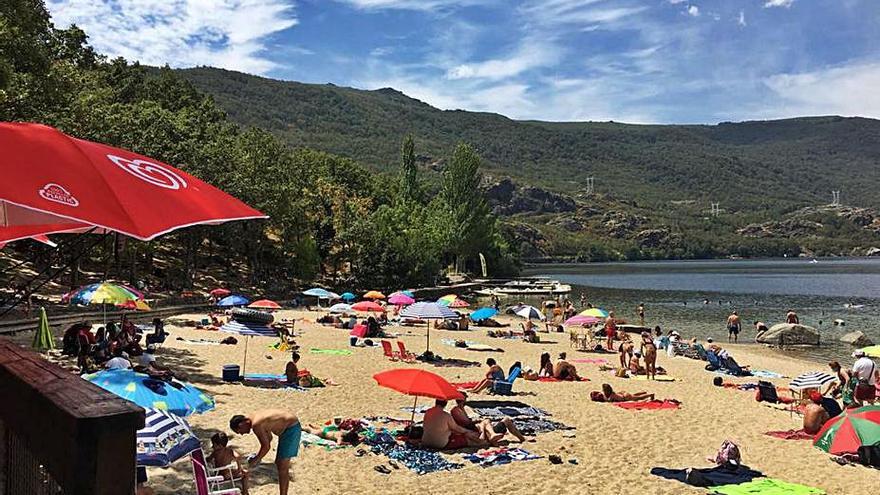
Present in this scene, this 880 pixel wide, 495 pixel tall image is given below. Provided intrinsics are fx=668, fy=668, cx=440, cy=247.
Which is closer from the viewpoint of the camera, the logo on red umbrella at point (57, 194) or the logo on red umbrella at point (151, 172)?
the logo on red umbrella at point (57, 194)

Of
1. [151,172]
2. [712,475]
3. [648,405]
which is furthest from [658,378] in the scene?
[151,172]

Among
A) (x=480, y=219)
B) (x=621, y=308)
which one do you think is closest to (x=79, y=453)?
(x=621, y=308)

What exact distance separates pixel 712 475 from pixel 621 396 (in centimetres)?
625

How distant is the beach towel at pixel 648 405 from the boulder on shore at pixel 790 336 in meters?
19.6

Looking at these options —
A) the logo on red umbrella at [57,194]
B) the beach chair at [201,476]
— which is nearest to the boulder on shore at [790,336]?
the beach chair at [201,476]

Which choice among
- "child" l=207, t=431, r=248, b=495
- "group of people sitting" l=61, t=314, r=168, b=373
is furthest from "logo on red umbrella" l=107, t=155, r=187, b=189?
"group of people sitting" l=61, t=314, r=168, b=373

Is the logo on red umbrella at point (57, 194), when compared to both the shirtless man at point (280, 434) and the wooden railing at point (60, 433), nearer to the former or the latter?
the wooden railing at point (60, 433)

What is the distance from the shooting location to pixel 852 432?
12328mm

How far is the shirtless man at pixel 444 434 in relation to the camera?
12.1 m

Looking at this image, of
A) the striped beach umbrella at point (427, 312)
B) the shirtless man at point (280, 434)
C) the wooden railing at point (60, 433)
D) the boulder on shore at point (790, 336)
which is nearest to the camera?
the wooden railing at point (60, 433)

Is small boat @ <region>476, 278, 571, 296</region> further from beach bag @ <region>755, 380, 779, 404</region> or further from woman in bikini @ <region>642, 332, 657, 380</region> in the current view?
beach bag @ <region>755, 380, 779, 404</region>

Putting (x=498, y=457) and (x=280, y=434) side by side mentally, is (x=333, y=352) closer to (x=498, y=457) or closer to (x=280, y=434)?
(x=498, y=457)

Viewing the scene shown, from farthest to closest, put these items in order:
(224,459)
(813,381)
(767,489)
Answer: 1. (813,381)
2. (767,489)
3. (224,459)

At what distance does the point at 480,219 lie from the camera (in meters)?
79.2
